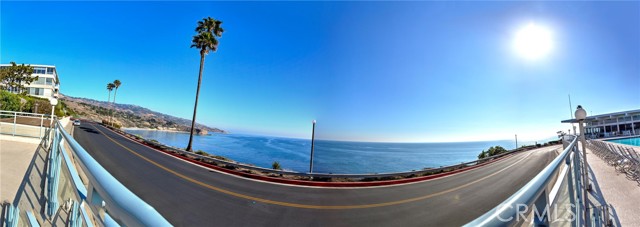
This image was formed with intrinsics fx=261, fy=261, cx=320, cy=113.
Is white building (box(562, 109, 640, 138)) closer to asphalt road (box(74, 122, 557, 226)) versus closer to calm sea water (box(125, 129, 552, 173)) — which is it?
calm sea water (box(125, 129, 552, 173))

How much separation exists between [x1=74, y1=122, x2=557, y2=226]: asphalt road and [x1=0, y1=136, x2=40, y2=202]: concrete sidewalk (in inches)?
88.9

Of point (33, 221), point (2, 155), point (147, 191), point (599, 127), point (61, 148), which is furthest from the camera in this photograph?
point (599, 127)

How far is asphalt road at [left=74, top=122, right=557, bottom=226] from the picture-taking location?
21.1ft

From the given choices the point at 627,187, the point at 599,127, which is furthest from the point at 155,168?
the point at 599,127

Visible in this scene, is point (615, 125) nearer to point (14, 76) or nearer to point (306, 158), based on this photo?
point (306, 158)

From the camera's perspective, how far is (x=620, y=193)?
29.8 ft

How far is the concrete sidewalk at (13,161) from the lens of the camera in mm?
6833

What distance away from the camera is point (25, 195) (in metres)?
5.34

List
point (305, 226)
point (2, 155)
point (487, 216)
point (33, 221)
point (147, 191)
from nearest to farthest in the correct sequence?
point (487, 216), point (33, 221), point (305, 226), point (147, 191), point (2, 155)

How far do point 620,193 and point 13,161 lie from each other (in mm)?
20292

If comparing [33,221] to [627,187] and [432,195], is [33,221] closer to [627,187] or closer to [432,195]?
[432,195]

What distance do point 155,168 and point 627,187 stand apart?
61.5 feet

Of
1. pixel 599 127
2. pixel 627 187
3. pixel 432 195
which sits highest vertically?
pixel 599 127

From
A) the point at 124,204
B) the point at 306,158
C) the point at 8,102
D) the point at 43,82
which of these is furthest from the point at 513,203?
the point at 43,82
